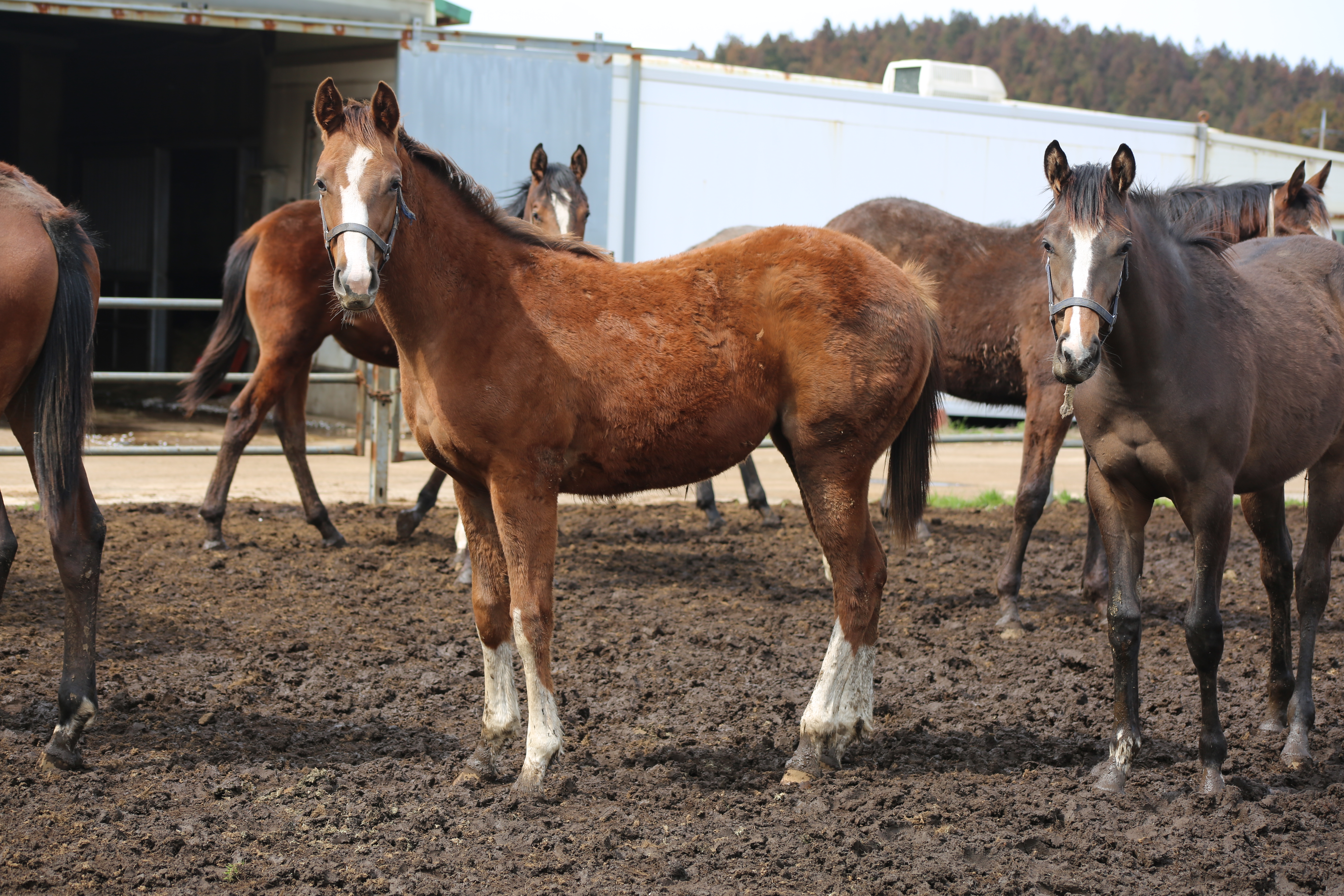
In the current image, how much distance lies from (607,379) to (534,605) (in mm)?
771

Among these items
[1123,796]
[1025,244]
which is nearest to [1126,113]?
[1025,244]

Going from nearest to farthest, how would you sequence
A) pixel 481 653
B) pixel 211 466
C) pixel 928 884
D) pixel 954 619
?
pixel 928 884 → pixel 481 653 → pixel 954 619 → pixel 211 466

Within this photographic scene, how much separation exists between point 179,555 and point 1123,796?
5368 mm

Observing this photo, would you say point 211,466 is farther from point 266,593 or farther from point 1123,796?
point 1123,796

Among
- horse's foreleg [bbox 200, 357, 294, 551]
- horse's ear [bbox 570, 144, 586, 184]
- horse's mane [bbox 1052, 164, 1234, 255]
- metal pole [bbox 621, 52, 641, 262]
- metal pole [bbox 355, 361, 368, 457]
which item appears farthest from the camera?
metal pole [bbox 621, 52, 641, 262]

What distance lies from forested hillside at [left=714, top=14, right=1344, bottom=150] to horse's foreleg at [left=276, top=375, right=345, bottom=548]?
52204 mm

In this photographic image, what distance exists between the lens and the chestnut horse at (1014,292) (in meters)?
5.60

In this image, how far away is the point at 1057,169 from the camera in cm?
365

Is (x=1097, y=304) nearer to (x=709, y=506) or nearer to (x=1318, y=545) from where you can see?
(x=1318, y=545)

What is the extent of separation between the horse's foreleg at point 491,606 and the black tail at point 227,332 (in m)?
4.08

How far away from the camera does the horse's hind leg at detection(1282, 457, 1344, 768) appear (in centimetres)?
446

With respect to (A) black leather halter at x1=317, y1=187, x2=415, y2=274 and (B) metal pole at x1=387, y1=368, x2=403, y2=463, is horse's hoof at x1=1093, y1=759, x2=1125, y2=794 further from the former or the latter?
(B) metal pole at x1=387, y1=368, x2=403, y2=463

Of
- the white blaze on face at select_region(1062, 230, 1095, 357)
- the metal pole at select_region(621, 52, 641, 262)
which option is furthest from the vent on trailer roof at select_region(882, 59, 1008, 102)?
the white blaze on face at select_region(1062, 230, 1095, 357)

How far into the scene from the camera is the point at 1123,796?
371cm
